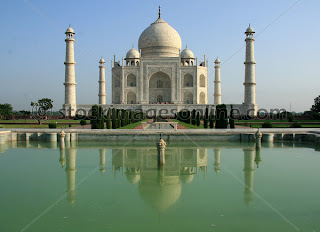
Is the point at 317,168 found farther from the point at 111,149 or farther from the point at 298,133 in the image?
the point at 111,149

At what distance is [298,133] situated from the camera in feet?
36.9

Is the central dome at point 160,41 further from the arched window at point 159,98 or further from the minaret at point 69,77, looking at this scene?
the minaret at point 69,77

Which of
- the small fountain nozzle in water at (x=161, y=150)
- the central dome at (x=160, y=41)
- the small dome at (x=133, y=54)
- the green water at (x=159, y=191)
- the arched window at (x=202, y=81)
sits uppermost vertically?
the central dome at (x=160, y=41)

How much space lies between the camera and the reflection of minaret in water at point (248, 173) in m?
4.70

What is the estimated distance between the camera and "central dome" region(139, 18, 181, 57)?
31.2 metres

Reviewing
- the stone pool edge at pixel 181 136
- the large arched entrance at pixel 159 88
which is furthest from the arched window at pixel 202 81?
the stone pool edge at pixel 181 136

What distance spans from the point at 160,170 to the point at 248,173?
6.25 ft

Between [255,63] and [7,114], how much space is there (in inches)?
854

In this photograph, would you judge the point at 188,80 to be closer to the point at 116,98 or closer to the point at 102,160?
the point at 116,98

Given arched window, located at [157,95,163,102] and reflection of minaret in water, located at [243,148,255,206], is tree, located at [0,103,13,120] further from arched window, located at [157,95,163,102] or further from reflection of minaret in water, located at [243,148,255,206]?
reflection of minaret in water, located at [243,148,255,206]

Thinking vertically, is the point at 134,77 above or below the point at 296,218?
above

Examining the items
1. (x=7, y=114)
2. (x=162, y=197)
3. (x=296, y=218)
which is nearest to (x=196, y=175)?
(x=162, y=197)

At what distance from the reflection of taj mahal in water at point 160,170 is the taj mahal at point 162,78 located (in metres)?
16.5

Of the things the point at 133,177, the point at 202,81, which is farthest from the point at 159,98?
the point at 133,177
